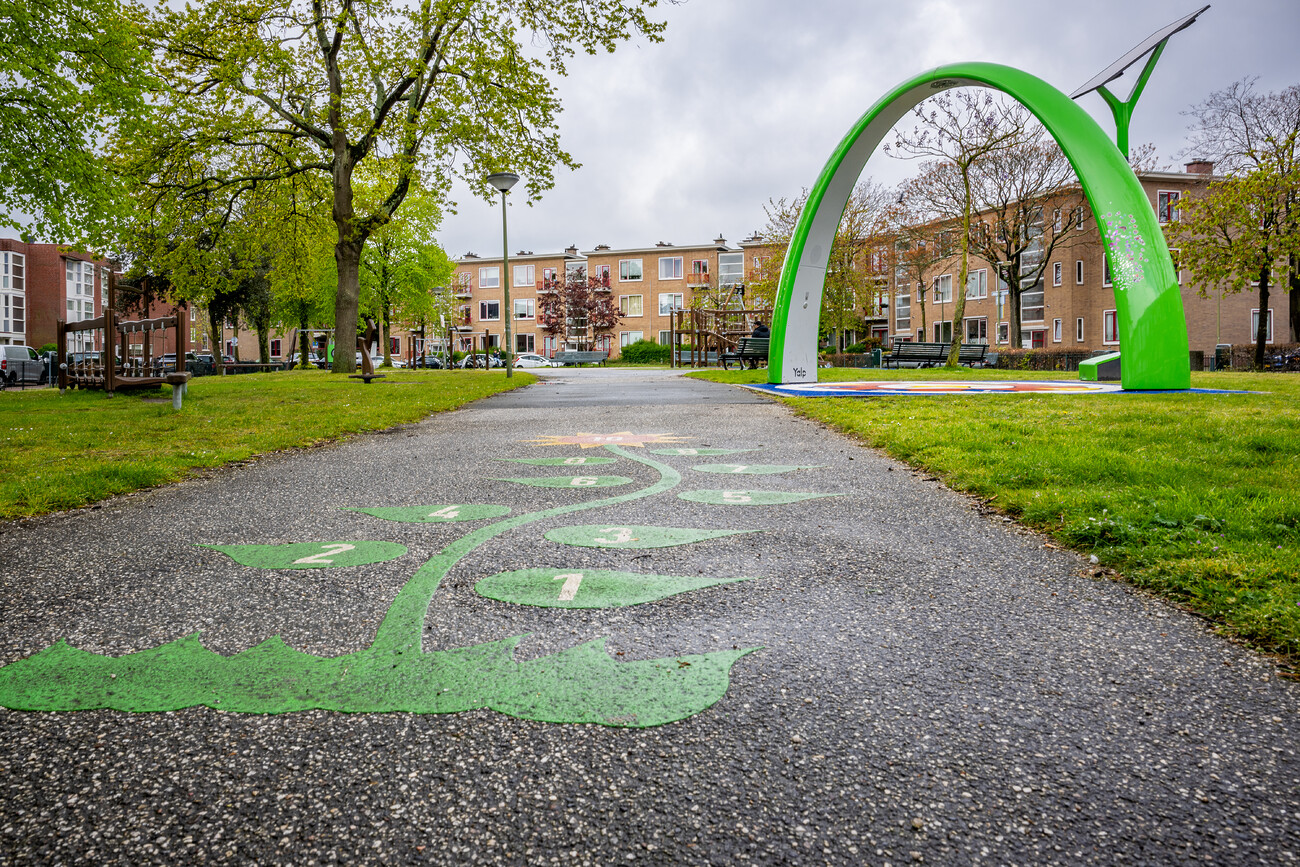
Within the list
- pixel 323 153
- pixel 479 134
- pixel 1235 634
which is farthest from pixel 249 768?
pixel 323 153

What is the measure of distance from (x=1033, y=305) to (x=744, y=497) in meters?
53.5

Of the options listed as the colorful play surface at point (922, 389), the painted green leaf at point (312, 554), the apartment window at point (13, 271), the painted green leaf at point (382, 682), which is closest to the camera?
the painted green leaf at point (382, 682)

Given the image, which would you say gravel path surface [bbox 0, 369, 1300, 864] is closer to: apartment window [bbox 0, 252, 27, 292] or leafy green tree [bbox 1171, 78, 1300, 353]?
leafy green tree [bbox 1171, 78, 1300, 353]

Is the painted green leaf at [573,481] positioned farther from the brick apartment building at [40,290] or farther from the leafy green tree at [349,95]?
the brick apartment building at [40,290]

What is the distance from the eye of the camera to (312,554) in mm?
3842

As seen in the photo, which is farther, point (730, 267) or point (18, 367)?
point (730, 267)

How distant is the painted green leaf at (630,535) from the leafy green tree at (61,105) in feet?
44.0

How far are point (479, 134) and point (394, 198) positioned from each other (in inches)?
147

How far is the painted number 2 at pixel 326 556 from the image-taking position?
369 centimetres

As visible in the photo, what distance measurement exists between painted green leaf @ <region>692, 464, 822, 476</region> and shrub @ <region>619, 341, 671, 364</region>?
46.5 meters

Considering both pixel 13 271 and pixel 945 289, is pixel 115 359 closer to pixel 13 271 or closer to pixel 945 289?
pixel 945 289

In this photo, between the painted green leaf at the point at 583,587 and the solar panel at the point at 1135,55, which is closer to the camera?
the painted green leaf at the point at 583,587

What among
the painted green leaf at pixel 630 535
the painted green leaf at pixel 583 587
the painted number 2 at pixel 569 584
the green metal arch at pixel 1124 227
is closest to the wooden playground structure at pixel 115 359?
the painted green leaf at pixel 630 535

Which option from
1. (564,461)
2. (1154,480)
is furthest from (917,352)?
(1154,480)
